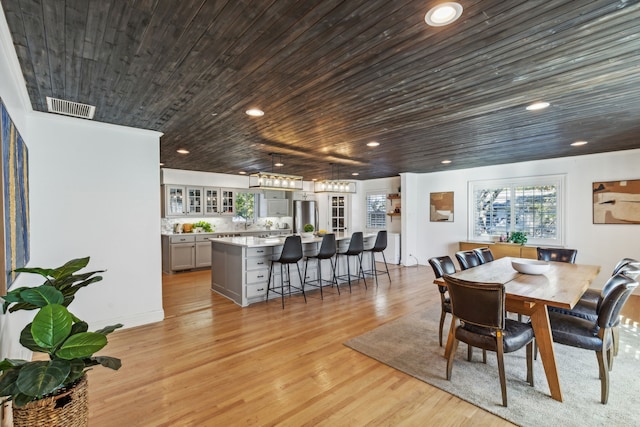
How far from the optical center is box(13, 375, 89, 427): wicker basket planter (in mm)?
1242

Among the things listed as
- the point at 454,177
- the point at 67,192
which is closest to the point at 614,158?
the point at 454,177

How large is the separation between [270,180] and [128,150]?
2.04 metres

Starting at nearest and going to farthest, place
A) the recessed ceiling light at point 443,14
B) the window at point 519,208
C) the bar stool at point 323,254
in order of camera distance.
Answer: the recessed ceiling light at point 443,14 → the bar stool at point 323,254 → the window at point 519,208

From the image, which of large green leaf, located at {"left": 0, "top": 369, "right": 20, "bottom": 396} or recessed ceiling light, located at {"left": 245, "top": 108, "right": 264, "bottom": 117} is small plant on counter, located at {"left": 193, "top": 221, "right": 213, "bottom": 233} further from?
large green leaf, located at {"left": 0, "top": 369, "right": 20, "bottom": 396}

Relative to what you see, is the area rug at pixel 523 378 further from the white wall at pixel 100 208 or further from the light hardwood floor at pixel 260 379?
the white wall at pixel 100 208

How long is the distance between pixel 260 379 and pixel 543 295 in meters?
2.40

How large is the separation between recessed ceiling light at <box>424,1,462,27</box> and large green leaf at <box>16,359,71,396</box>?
7.68ft

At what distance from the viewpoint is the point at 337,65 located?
Answer: 6.99 ft

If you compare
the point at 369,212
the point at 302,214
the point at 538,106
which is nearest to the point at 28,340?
the point at 538,106

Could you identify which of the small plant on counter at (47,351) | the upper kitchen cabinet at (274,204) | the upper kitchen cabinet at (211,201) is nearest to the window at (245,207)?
the upper kitchen cabinet at (274,204)

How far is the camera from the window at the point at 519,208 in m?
5.89

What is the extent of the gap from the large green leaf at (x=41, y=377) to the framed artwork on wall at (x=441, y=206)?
7431 mm

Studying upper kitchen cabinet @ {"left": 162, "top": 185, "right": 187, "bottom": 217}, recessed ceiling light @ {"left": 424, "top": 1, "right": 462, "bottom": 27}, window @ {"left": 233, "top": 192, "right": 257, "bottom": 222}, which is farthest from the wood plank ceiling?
window @ {"left": 233, "top": 192, "right": 257, "bottom": 222}

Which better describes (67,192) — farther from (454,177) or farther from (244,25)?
(454,177)
